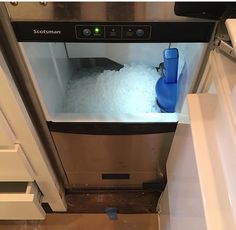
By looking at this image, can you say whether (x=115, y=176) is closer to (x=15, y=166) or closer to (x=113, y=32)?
(x=15, y=166)

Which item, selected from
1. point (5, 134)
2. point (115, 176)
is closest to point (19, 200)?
point (5, 134)

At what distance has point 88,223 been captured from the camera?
1.38 metres

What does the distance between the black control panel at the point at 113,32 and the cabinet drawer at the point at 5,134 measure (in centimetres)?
30

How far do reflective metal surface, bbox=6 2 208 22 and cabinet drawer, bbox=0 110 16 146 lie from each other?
276 mm

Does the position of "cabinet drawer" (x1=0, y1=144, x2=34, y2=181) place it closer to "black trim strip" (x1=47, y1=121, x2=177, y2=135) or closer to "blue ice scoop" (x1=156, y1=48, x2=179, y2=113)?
"black trim strip" (x1=47, y1=121, x2=177, y2=135)

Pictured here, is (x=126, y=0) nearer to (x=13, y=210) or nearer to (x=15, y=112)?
(x=15, y=112)

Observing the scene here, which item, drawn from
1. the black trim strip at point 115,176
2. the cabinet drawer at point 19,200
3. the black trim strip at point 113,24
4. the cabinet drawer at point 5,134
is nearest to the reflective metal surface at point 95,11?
the black trim strip at point 113,24

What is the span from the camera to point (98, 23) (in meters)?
0.65

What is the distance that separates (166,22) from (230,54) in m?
0.15

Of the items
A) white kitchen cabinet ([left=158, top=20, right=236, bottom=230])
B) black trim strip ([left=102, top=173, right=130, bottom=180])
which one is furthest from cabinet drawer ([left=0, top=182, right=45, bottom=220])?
white kitchen cabinet ([left=158, top=20, right=236, bottom=230])

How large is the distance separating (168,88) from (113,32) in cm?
41

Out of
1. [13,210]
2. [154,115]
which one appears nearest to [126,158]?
[154,115]

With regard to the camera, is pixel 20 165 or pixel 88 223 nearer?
pixel 20 165

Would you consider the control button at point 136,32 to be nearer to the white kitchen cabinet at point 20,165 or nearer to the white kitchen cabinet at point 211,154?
the white kitchen cabinet at point 211,154
